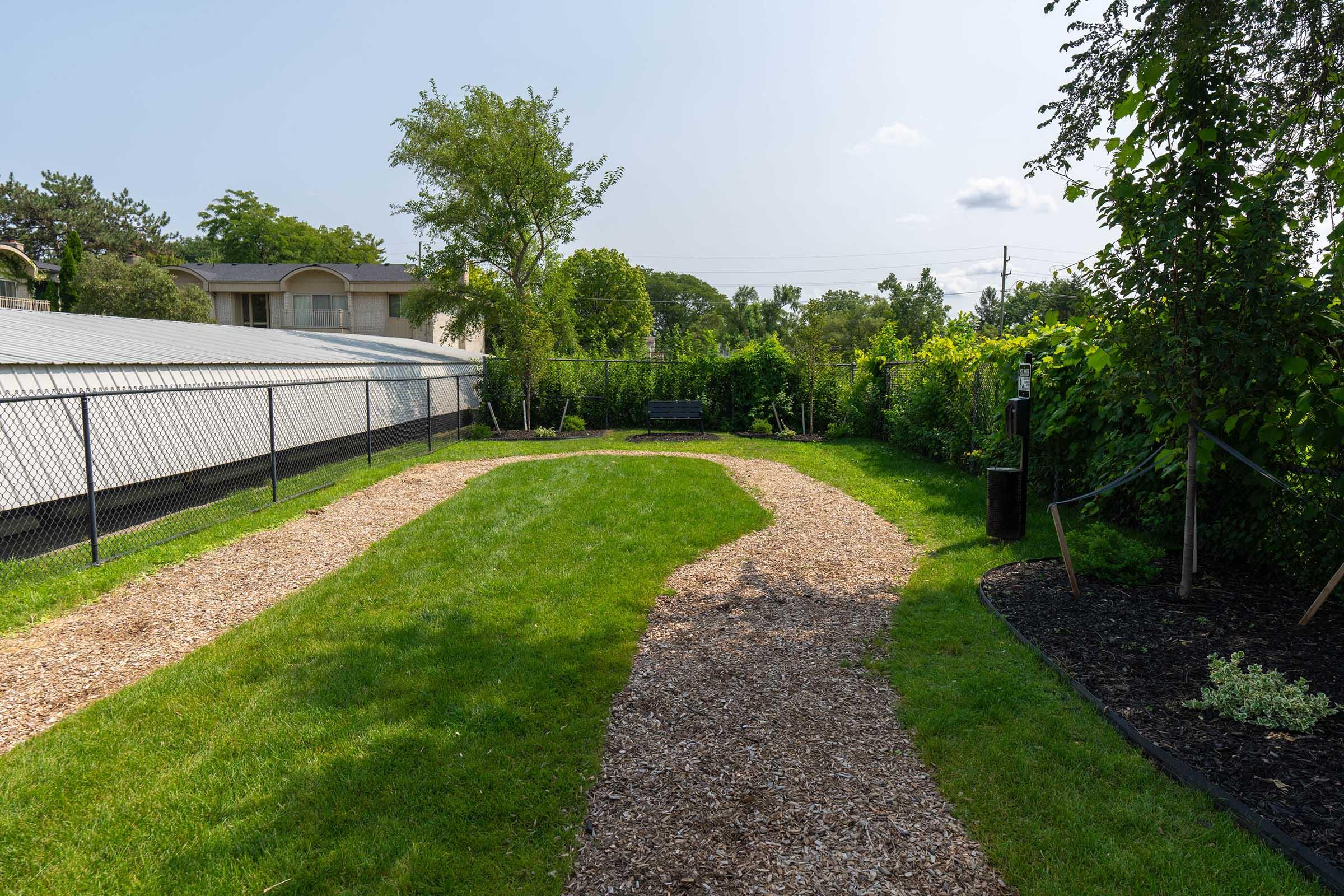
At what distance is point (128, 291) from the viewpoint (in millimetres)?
27203

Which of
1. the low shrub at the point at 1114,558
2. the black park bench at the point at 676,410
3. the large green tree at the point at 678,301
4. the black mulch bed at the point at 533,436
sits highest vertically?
the large green tree at the point at 678,301

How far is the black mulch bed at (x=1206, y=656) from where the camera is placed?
112 inches

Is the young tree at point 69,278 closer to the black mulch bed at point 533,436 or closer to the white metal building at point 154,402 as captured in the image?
the white metal building at point 154,402

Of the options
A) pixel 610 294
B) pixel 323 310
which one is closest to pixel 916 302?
pixel 610 294

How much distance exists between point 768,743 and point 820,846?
2.47 ft

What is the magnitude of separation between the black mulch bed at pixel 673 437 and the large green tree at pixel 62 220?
47.2m

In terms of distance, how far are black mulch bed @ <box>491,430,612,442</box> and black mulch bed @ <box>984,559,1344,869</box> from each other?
12.2m

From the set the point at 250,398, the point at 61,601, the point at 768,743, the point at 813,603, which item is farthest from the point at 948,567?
the point at 250,398

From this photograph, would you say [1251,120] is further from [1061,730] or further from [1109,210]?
[1061,730]

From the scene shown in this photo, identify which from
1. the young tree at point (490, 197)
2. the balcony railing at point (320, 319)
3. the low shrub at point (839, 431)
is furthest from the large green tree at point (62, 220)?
the low shrub at point (839, 431)

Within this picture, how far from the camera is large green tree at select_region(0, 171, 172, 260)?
1817 inches

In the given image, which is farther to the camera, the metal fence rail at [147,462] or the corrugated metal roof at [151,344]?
the corrugated metal roof at [151,344]

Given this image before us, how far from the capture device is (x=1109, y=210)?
16.4ft

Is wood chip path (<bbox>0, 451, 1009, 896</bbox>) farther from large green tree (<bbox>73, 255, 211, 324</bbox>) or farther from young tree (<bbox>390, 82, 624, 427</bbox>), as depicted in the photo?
large green tree (<bbox>73, 255, 211, 324</bbox>)
